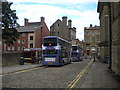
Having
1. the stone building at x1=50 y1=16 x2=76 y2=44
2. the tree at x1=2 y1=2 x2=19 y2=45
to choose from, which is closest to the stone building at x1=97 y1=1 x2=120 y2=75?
the tree at x1=2 y1=2 x2=19 y2=45

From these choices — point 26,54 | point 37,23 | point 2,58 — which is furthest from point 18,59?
point 37,23

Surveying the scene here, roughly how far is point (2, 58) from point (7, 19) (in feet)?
38.0

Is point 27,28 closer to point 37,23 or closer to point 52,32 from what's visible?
point 37,23

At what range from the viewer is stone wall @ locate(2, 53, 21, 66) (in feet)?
75.7

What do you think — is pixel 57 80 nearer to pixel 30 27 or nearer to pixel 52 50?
pixel 52 50

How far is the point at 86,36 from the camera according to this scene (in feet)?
297

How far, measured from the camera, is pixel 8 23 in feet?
105

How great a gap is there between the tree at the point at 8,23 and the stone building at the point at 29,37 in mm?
28365

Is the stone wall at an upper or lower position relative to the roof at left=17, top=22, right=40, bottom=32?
lower

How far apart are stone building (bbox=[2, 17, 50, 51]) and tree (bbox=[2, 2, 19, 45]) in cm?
2837

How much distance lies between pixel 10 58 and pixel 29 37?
1523 inches

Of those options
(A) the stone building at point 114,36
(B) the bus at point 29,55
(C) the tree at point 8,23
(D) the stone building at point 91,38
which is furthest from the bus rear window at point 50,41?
(D) the stone building at point 91,38

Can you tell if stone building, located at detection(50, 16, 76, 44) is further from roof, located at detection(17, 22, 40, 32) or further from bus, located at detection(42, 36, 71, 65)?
bus, located at detection(42, 36, 71, 65)

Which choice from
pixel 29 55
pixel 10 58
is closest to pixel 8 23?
pixel 29 55
